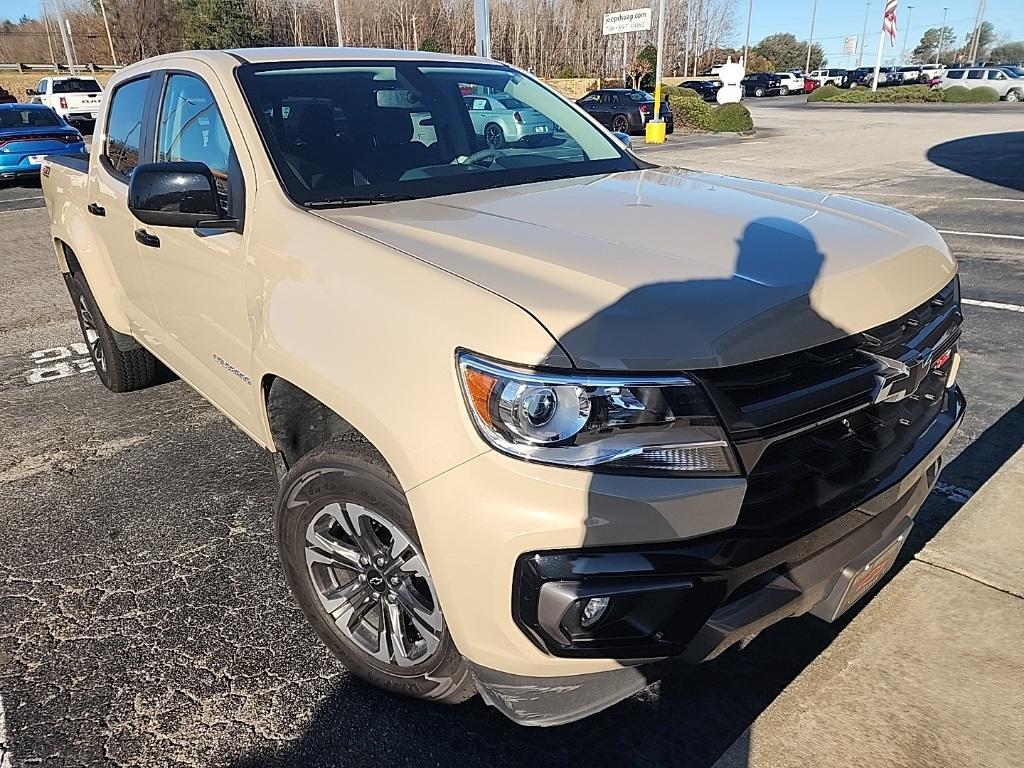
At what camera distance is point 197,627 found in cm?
269

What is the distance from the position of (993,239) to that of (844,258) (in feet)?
26.0

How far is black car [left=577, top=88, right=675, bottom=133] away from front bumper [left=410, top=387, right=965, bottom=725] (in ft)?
80.2

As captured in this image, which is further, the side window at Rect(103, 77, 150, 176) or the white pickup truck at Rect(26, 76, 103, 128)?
the white pickup truck at Rect(26, 76, 103, 128)

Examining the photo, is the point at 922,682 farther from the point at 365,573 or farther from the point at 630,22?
the point at 630,22

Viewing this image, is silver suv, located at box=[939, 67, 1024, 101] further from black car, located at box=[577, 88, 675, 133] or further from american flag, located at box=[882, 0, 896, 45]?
black car, located at box=[577, 88, 675, 133]

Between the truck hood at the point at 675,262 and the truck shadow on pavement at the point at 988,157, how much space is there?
12.4 meters

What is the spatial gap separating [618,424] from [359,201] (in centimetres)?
140

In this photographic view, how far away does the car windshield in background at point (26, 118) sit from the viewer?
567 inches

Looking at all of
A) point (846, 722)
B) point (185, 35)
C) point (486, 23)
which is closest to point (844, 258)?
point (846, 722)

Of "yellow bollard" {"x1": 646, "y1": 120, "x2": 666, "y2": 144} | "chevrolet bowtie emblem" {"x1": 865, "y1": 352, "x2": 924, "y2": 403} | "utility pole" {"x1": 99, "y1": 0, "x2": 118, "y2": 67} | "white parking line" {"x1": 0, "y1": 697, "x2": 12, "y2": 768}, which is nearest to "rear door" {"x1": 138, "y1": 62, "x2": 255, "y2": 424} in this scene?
"white parking line" {"x1": 0, "y1": 697, "x2": 12, "y2": 768}

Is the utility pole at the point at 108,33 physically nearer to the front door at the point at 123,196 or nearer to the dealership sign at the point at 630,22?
the dealership sign at the point at 630,22

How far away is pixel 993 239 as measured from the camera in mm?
8539

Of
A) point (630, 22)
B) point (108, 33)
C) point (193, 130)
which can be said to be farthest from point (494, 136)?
point (108, 33)

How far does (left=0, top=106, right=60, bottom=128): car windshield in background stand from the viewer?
14.4 meters
